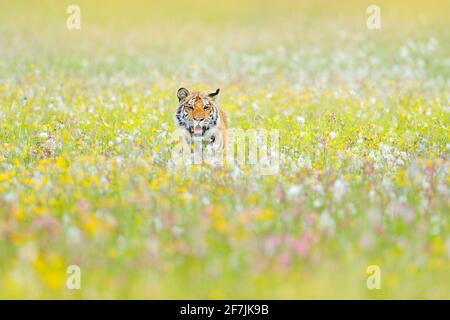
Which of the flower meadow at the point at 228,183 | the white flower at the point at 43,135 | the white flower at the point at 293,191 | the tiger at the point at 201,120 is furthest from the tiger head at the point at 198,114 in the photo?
the white flower at the point at 293,191

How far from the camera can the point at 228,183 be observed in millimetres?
8758

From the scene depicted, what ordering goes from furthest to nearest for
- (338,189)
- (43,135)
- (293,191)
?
1. (43,135)
2. (338,189)
3. (293,191)

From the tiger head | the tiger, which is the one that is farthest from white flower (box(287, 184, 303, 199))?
the tiger head

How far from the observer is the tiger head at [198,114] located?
1086 cm

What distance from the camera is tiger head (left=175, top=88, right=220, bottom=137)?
10860 millimetres

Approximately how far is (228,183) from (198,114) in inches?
94.1

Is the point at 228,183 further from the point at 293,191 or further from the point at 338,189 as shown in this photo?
the point at 338,189

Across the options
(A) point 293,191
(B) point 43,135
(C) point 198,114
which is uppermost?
(C) point 198,114

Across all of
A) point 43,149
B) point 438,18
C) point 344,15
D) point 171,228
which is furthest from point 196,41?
point 171,228

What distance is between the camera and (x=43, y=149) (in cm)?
1095

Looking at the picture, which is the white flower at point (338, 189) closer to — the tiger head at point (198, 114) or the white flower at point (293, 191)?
the white flower at point (293, 191)

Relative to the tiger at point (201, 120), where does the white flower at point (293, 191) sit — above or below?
below

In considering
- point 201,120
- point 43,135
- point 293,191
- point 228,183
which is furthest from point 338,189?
point 43,135

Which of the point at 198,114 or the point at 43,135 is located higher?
the point at 198,114
